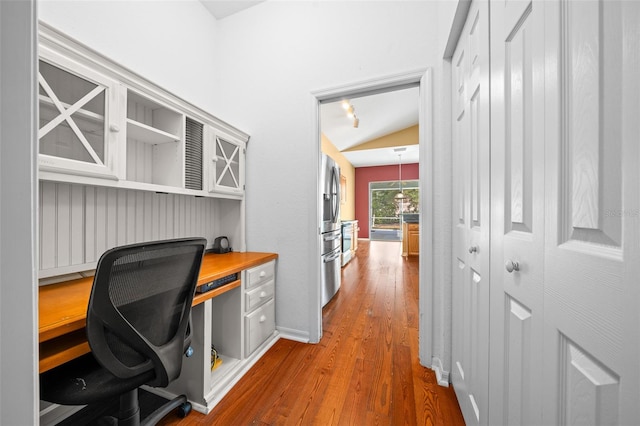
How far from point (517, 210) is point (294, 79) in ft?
6.42

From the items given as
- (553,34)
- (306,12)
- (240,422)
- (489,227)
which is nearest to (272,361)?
(240,422)

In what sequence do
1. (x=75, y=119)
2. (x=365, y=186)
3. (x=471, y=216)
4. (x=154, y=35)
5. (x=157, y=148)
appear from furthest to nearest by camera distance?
1. (x=365, y=186)
2. (x=154, y=35)
3. (x=157, y=148)
4. (x=471, y=216)
5. (x=75, y=119)

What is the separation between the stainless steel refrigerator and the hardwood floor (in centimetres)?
39

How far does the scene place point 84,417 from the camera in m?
1.26

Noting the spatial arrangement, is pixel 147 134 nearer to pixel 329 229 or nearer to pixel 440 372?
pixel 329 229

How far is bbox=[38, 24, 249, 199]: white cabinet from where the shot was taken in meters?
0.99

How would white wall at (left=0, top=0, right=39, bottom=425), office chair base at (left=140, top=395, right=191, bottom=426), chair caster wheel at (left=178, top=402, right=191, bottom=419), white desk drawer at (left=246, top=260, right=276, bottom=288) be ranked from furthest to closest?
white desk drawer at (left=246, top=260, right=276, bottom=288)
chair caster wheel at (left=178, top=402, right=191, bottom=419)
office chair base at (left=140, top=395, right=191, bottom=426)
white wall at (left=0, top=0, right=39, bottom=425)

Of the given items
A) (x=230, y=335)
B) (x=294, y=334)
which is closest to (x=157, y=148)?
(x=230, y=335)

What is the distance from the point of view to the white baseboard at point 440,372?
4.94 ft

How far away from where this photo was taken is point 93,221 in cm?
135

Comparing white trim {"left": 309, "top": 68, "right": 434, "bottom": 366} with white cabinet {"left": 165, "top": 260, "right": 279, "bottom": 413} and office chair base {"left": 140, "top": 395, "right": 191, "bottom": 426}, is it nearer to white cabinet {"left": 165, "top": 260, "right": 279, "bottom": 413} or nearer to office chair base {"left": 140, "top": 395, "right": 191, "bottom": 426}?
white cabinet {"left": 165, "top": 260, "right": 279, "bottom": 413}

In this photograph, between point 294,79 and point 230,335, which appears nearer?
point 230,335

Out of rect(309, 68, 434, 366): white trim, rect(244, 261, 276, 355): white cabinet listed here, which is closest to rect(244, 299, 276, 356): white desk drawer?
rect(244, 261, 276, 355): white cabinet

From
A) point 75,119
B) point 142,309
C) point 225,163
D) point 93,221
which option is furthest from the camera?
point 225,163
